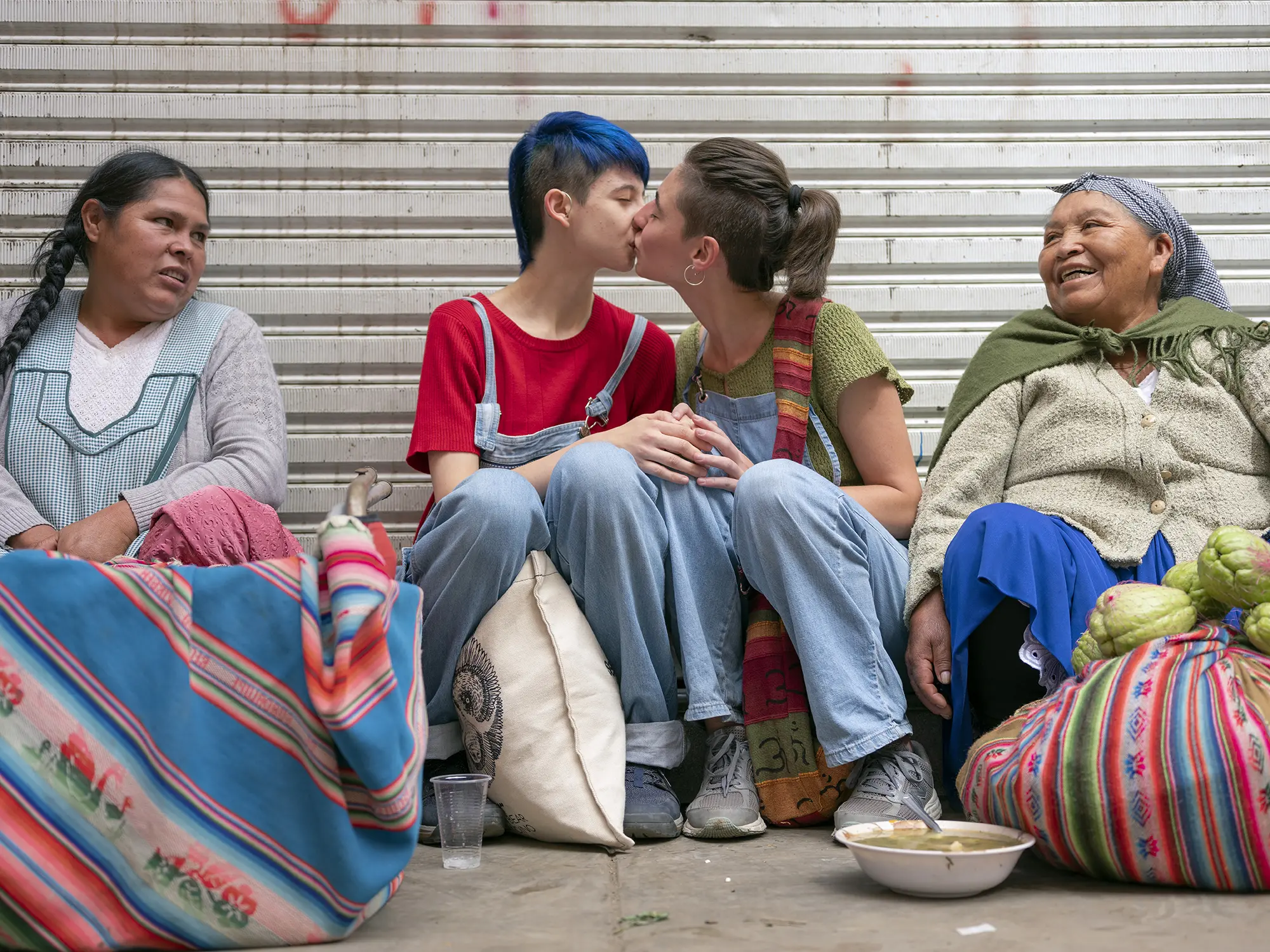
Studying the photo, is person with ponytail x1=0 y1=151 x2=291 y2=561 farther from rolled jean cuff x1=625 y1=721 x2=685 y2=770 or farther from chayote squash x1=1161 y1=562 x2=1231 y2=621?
chayote squash x1=1161 y1=562 x2=1231 y2=621

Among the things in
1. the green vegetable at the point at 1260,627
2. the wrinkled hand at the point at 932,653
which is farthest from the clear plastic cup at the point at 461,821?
the green vegetable at the point at 1260,627

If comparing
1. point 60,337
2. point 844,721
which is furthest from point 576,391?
point 60,337

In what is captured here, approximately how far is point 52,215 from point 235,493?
1490mm

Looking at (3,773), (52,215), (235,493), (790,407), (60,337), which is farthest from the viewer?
(52,215)

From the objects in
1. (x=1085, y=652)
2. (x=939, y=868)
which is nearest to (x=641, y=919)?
(x=939, y=868)

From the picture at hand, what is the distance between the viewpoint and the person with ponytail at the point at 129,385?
9.66 ft

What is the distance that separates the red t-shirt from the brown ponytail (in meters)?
0.39

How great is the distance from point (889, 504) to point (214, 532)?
1575mm

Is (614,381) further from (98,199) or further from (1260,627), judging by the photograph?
(1260,627)

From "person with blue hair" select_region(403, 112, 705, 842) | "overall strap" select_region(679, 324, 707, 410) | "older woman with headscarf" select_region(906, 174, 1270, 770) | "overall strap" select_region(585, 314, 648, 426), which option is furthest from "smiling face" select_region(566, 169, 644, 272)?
"older woman with headscarf" select_region(906, 174, 1270, 770)

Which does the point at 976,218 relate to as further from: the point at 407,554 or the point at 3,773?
the point at 3,773

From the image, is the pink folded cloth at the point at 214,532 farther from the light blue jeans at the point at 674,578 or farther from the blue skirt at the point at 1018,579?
the blue skirt at the point at 1018,579

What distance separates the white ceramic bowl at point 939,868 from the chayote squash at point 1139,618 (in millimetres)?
429

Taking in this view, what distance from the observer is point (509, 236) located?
3.76 metres
